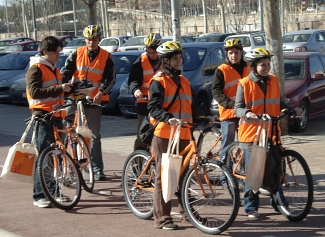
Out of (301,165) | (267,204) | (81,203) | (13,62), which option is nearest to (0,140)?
(81,203)

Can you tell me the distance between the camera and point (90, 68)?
9.60 metres

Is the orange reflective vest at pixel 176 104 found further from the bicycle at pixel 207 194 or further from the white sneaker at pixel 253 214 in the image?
the white sneaker at pixel 253 214

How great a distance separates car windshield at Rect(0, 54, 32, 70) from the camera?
74.6 ft

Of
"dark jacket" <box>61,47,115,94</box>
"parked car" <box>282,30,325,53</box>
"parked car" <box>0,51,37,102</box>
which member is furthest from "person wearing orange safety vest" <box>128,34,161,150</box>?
"parked car" <box>282,30,325,53</box>

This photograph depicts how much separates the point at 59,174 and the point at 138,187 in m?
1.06

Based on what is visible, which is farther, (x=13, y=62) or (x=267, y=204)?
(x=13, y=62)

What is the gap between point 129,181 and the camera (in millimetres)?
7902

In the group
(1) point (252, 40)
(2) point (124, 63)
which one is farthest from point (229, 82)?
(1) point (252, 40)

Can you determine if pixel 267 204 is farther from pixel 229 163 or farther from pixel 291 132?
pixel 291 132

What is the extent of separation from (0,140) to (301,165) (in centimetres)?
806

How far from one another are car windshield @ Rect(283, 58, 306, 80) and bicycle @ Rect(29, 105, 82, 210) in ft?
24.0

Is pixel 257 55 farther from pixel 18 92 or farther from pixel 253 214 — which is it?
pixel 18 92

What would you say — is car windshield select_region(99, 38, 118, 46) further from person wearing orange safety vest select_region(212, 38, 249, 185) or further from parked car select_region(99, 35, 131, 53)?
person wearing orange safety vest select_region(212, 38, 249, 185)

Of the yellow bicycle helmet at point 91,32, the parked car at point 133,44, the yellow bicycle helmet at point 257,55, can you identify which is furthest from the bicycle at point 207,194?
the parked car at point 133,44
